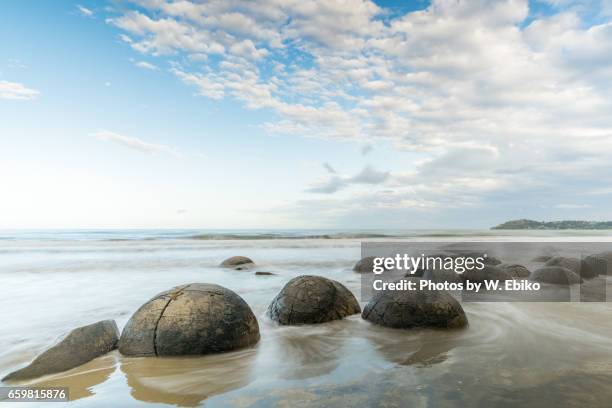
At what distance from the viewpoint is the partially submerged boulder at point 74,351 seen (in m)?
3.61

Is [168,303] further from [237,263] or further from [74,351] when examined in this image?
[237,263]

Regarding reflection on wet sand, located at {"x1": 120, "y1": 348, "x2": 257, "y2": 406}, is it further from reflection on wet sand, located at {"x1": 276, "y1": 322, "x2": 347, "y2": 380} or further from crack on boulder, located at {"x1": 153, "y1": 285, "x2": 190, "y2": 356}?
reflection on wet sand, located at {"x1": 276, "y1": 322, "x2": 347, "y2": 380}

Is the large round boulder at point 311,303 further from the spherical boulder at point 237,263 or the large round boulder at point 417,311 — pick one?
the spherical boulder at point 237,263

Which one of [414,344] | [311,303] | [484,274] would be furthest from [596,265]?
[311,303]

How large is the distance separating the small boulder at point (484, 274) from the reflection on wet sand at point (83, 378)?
852cm

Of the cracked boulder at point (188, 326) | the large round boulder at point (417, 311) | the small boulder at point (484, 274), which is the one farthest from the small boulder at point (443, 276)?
the cracked boulder at point (188, 326)

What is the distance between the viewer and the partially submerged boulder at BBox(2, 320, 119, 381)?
361 cm

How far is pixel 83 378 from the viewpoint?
3.51 meters

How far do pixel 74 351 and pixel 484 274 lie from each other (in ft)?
30.3

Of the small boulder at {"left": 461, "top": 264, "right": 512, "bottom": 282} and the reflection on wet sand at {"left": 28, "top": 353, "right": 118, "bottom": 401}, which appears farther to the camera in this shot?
the small boulder at {"left": 461, "top": 264, "right": 512, "bottom": 282}

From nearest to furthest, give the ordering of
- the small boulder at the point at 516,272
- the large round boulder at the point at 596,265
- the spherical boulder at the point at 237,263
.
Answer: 1. the small boulder at the point at 516,272
2. the large round boulder at the point at 596,265
3. the spherical boulder at the point at 237,263

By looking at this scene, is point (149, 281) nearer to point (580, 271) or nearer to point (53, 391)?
point (53, 391)

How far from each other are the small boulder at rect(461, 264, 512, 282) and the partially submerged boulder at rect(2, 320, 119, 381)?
8.42m

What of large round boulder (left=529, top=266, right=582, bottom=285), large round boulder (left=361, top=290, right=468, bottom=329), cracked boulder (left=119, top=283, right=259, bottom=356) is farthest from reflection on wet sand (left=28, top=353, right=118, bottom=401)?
large round boulder (left=529, top=266, right=582, bottom=285)
